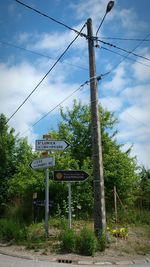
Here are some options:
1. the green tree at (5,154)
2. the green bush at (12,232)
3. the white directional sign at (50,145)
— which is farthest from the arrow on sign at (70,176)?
the green tree at (5,154)

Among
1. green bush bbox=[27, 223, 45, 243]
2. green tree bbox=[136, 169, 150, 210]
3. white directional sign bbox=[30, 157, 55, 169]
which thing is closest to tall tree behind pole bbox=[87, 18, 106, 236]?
white directional sign bbox=[30, 157, 55, 169]

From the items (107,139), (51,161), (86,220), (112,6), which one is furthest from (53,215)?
(112,6)

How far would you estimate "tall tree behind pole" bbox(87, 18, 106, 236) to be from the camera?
11500 mm

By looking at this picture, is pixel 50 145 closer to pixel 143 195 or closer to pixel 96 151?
pixel 96 151

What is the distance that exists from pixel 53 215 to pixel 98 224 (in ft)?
15.6

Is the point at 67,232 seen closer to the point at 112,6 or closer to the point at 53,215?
the point at 53,215

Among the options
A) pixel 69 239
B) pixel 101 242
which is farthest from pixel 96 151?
pixel 69 239

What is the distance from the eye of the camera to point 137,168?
2228cm

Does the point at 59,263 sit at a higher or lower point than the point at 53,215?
lower

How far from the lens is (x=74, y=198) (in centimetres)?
1630

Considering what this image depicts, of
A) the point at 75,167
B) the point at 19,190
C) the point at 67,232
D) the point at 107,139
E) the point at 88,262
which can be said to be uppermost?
the point at 107,139

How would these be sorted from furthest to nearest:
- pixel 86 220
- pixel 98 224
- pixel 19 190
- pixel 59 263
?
pixel 19 190 → pixel 86 220 → pixel 98 224 → pixel 59 263

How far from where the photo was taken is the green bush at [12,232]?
38.6 ft

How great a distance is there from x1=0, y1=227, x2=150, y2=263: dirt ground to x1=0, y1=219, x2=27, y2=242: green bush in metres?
0.50
